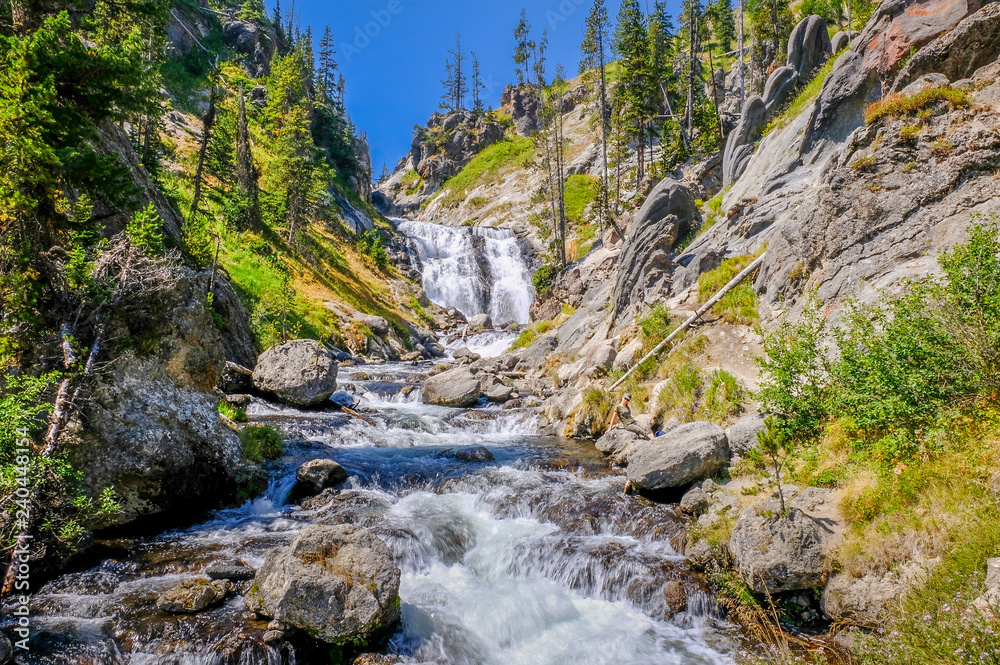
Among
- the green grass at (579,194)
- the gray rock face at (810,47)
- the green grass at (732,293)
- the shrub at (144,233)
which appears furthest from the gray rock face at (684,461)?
the green grass at (579,194)

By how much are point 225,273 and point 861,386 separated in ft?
94.0

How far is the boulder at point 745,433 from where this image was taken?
1030 cm

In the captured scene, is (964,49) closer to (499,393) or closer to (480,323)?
(499,393)

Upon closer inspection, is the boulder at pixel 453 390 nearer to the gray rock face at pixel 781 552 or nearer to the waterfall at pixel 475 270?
the gray rock face at pixel 781 552

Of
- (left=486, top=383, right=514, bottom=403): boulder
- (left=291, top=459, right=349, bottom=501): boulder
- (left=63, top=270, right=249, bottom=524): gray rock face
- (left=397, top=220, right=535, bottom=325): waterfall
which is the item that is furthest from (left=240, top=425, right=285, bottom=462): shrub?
(left=397, top=220, right=535, bottom=325): waterfall

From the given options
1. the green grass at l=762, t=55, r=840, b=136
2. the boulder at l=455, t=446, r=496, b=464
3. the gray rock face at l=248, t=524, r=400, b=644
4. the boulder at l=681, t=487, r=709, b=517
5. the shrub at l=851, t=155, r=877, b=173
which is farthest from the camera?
the green grass at l=762, t=55, r=840, b=136

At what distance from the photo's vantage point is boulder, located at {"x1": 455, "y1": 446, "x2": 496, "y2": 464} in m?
13.6

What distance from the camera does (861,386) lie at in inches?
303

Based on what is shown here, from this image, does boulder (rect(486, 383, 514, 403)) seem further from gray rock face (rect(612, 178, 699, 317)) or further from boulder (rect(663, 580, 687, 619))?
boulder (rect(663, 580, 687, 619))

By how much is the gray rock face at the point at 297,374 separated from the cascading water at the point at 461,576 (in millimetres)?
5305

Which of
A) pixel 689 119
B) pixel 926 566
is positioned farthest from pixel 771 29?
pixel 926 566

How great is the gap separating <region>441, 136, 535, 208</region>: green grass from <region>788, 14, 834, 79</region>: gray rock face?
5510 cm

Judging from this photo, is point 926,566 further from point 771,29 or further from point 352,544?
point 771,29

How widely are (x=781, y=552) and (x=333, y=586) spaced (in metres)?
6.25
